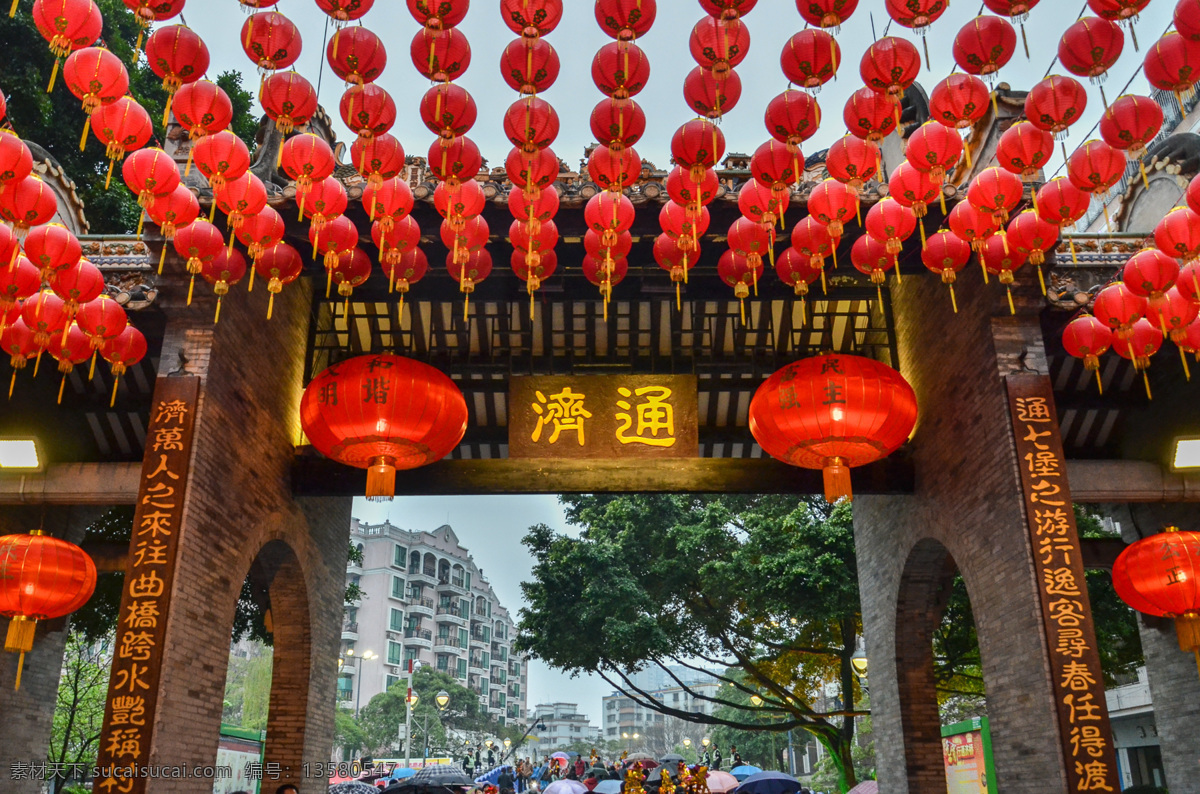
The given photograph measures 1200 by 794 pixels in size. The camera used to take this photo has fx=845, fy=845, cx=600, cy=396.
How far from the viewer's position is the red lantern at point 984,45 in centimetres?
442

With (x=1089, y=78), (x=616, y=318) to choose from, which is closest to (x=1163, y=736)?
(x=616, y=318)

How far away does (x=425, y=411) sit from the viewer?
625 cm

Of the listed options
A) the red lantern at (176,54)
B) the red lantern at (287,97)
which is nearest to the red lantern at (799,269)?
the red lantern at (287,97)

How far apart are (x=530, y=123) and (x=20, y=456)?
21.4ft

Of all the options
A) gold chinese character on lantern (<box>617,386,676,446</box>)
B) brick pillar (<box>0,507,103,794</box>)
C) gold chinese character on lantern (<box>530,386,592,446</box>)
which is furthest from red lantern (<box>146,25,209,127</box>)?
brick pillar (<box>0,507,103,794</box>)

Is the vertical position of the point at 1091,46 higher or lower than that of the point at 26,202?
higher

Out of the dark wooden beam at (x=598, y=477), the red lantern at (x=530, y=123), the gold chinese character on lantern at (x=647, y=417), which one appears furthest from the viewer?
the dark wooden beam at (x=598, y=477)

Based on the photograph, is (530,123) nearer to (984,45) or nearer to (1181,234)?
(984,45)

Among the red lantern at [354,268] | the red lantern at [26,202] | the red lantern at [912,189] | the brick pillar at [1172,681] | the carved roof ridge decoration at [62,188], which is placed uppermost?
the carved roof ridge decoration at [62,188]

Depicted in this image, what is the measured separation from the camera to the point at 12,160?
509 cm

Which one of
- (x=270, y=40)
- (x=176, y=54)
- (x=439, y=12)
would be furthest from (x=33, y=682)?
(x=439, y=12)

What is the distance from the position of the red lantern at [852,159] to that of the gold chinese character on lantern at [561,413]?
368cm

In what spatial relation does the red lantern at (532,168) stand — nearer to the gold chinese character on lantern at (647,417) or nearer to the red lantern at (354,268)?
the red lantern at (354,268)

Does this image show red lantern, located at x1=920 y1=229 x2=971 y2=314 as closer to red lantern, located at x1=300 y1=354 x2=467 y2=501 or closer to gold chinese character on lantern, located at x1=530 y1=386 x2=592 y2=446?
gold chinese character on lantern, located at x1=530 y1=386 x2=592 y2=446
